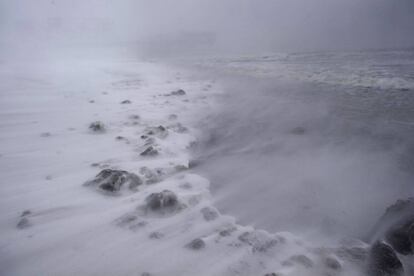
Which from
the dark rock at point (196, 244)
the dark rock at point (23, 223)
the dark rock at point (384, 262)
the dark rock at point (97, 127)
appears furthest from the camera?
the dark rock at point (97, 127)

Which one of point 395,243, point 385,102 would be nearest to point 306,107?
point 385,102

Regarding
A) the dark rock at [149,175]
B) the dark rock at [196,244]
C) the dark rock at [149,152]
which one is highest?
the dark rock at [149,152]

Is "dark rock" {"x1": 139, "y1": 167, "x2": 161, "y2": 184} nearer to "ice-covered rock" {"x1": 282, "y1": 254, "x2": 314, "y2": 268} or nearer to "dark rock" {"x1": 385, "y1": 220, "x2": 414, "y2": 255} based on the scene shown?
"ice-covered rock" {"x1": 282, "y1": 254, "x2": 314, "y2": 268}

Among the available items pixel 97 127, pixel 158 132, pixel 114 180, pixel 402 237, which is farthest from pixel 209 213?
pixel 97 127

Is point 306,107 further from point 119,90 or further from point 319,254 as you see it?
point 119,90

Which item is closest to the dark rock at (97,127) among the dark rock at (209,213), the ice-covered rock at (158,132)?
the ice-covered rock at (158,132)

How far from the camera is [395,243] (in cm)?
194

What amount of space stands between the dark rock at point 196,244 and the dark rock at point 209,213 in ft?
0.99

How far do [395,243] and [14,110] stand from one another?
6075mm

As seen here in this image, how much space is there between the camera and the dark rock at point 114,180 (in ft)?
8.63

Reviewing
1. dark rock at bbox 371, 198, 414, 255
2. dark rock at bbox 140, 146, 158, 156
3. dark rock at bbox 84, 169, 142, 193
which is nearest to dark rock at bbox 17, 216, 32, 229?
dark rock at bbox 84, 169, 142, 193

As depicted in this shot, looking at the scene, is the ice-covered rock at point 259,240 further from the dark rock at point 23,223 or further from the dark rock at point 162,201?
the dark rock at point 23,223

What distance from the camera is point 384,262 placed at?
1.79 m

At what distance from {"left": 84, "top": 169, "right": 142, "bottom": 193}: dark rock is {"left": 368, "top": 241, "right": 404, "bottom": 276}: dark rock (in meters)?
2.11
